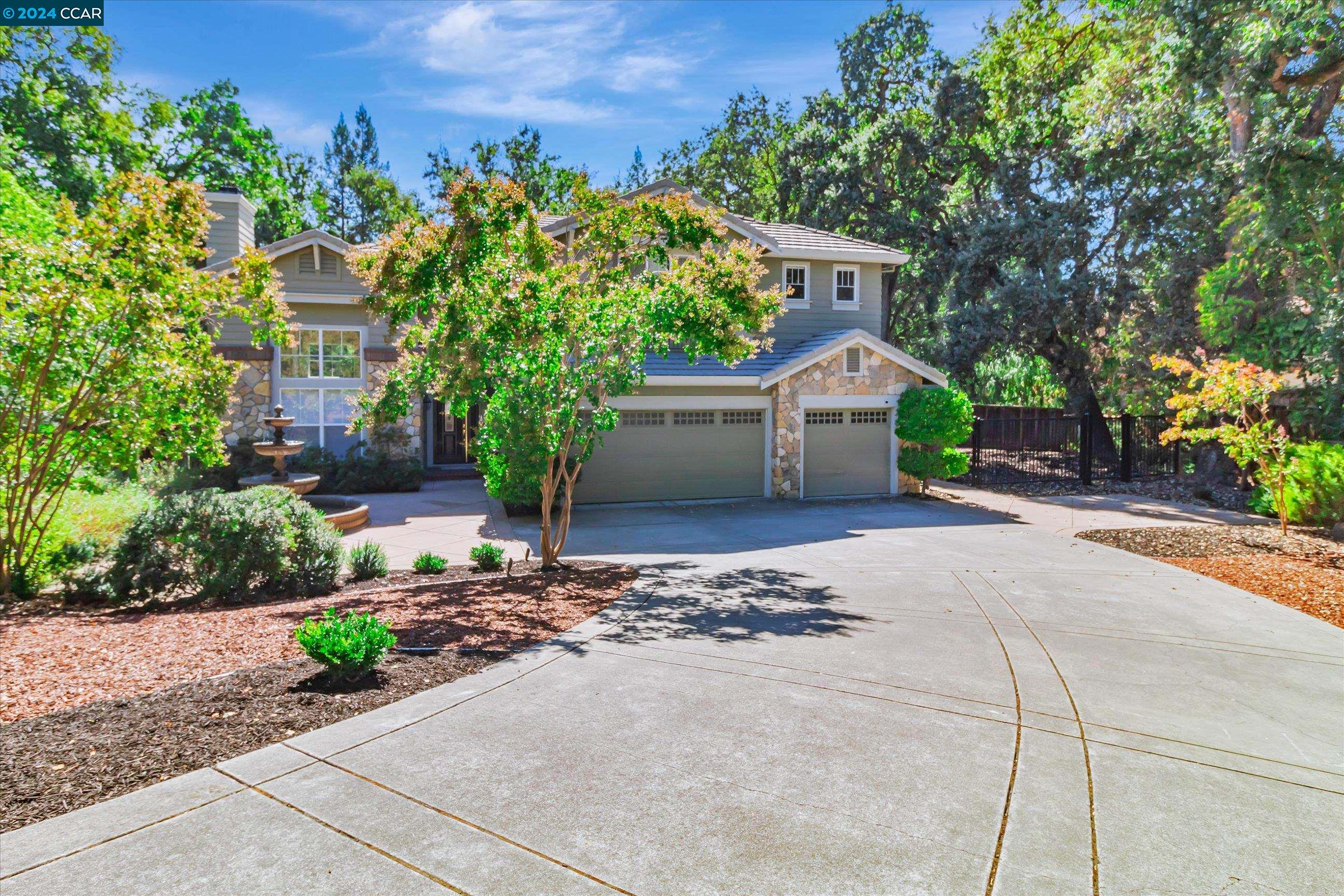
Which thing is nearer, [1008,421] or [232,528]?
[232,528]

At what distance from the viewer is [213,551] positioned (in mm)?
8234

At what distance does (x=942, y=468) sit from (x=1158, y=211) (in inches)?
441

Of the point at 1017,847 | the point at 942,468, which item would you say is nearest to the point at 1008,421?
the point at 942,468

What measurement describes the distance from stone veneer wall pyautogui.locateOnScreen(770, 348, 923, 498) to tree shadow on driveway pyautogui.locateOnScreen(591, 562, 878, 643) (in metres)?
8.03

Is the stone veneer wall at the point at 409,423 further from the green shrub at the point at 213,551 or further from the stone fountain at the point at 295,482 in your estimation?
the green shrub at the point at 213,551

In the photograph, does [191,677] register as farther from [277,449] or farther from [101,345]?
[277,449]

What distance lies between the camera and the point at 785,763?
4.36 meters

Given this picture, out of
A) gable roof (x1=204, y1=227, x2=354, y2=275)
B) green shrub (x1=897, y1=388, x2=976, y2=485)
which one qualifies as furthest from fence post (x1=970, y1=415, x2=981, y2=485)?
gable roof (x1=204, y1=227, x2=354, y2=275)

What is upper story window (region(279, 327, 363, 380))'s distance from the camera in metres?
19.3

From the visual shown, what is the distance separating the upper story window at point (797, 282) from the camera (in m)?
20.0

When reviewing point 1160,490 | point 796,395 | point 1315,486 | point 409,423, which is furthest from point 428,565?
point 1160,490

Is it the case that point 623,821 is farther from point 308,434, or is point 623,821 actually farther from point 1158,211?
point 1158,211

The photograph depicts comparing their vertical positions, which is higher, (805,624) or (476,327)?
(476,327)

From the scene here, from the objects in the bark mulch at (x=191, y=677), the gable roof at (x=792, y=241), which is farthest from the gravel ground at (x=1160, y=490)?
the bark mulch at (x=191, y=677)
